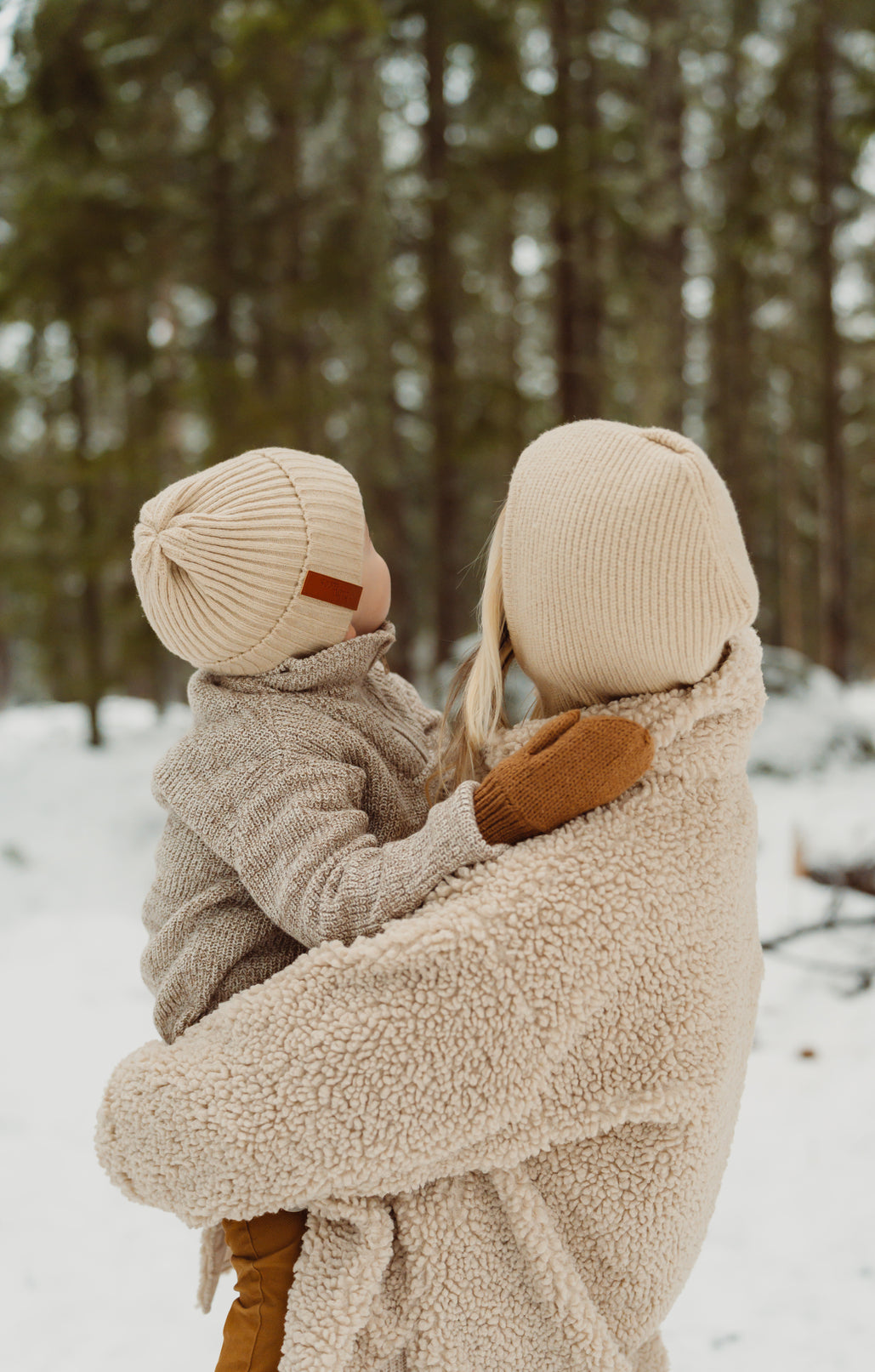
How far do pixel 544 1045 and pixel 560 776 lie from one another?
12.2 inches

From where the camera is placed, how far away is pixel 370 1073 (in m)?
1.13

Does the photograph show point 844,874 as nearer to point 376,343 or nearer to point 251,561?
point 251,561

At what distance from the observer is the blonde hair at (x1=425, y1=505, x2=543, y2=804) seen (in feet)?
4.51

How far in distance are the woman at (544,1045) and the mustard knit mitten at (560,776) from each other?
0.04m

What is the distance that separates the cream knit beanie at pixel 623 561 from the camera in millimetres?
1191

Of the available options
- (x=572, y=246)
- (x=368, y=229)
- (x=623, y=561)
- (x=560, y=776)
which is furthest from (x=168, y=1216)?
(x=368, y=229)

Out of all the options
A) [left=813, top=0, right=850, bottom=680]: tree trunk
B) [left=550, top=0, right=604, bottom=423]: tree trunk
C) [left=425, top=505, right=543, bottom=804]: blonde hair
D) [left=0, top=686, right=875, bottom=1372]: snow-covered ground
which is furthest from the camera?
[left=813, top=0, right=850, bottom=680]: tree trunk

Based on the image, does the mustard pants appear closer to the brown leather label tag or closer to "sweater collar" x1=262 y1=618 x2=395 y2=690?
"sweater collar" x1=262 y1=618 x2=395 y2=690

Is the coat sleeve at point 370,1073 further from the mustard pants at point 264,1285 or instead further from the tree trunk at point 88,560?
the tree trunk at point 88,560

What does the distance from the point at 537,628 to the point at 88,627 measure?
7863 mm

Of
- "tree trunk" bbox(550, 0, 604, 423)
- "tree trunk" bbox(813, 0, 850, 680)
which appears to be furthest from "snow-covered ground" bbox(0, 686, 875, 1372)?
"tree trunk" bbox(813, 0, 850, 680)

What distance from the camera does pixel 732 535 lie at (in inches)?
50.0

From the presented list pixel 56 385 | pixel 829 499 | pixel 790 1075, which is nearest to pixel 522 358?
pixel 829 499

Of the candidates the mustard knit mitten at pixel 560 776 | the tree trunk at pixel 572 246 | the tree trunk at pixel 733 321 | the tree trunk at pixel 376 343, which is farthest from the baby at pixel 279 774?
the tree trunk at pixel 733 321
